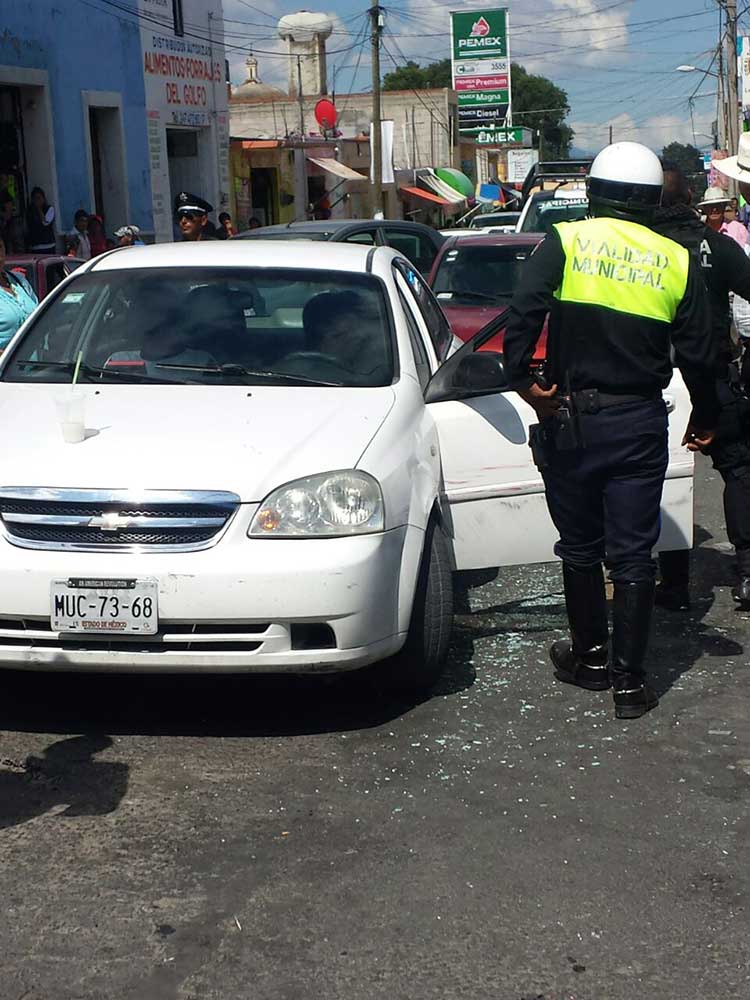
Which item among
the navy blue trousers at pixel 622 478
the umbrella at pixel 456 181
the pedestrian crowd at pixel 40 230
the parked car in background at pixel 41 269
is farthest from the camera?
the umbrella at pixel 456 181

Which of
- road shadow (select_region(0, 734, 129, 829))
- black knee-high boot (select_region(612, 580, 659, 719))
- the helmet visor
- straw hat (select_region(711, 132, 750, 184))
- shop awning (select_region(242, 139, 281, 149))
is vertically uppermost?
shop awning (select_region(242, 139, 281, 149))

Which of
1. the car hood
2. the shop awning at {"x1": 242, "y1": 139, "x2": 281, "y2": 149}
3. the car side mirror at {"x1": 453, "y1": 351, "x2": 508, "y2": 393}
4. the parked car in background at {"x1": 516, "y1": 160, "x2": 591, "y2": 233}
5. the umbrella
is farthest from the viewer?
the umbrella

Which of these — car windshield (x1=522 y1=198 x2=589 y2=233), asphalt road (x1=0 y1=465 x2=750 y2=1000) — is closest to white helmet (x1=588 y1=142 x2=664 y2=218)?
asphalt road (x1=0 y1=465 x2=750 y2=1000)

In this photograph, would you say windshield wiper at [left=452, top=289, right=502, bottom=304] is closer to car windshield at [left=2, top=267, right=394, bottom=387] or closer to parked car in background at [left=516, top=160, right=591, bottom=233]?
parked car in background at [left=516, top=160, right=591, bottom=233]

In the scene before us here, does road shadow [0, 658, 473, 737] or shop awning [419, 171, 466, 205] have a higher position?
shop awning [419, 171, 466, 205]

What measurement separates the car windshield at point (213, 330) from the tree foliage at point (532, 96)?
4888 inches

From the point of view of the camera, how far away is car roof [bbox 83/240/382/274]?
5.95 m

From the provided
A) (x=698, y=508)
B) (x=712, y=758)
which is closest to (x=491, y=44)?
(x=698, y=508)

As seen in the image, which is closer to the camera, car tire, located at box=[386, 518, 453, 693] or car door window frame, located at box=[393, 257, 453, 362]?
car tire, located at box=[386, 518, 453, 693]

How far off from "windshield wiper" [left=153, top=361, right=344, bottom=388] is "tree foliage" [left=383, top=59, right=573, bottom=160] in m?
125

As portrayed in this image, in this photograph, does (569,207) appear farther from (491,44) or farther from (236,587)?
(491,44)

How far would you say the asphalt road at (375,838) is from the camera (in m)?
3.19

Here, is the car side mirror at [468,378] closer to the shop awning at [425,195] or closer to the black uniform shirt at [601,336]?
the black uniform shirt at [601,336]

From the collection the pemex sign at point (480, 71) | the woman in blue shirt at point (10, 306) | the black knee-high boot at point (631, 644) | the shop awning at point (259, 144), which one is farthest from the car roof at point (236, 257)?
the pemex sign at point (480, 71)
